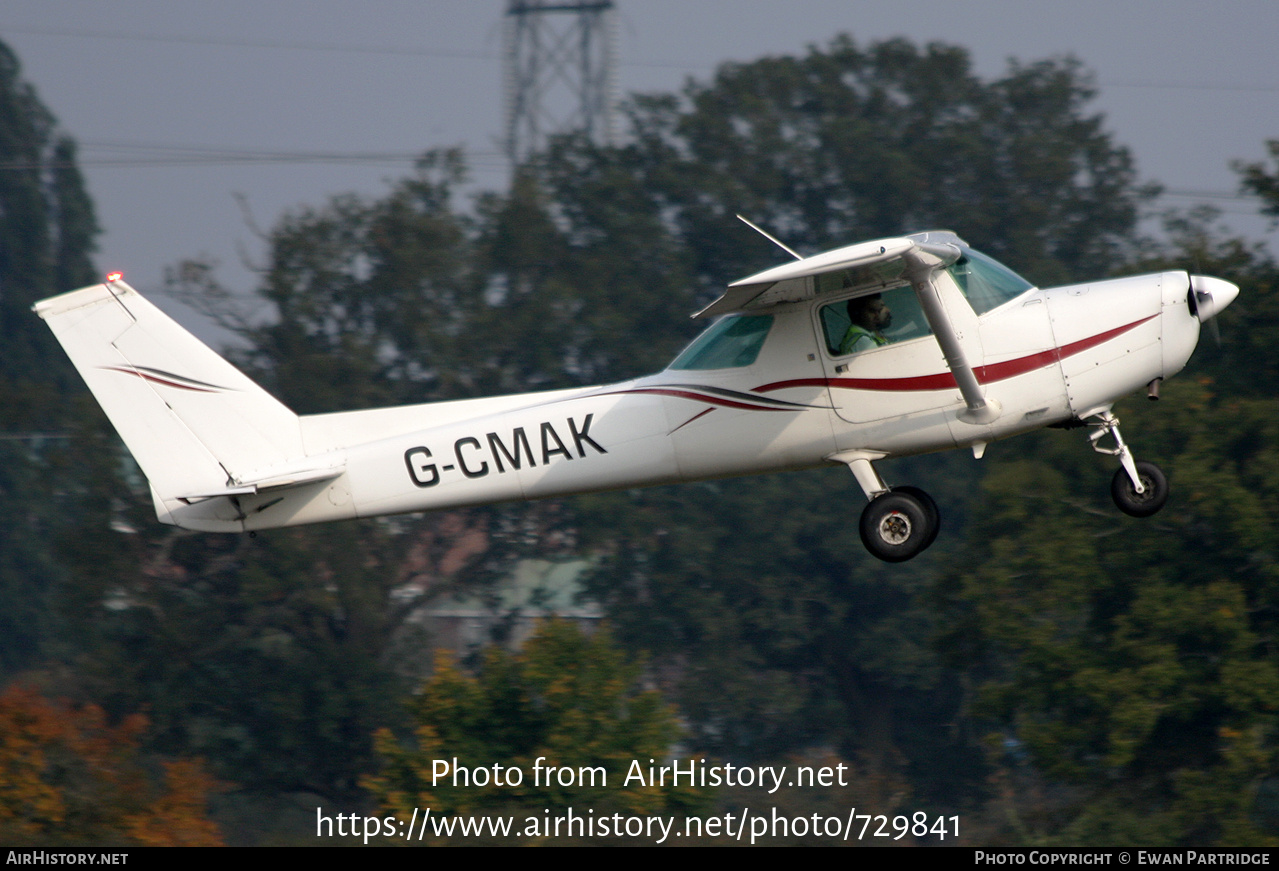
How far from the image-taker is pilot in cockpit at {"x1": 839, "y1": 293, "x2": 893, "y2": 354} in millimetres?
10320

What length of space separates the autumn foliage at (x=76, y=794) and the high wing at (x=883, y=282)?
44.5ft

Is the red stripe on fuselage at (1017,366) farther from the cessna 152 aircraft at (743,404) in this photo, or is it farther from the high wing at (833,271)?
the high wing at (833,271)

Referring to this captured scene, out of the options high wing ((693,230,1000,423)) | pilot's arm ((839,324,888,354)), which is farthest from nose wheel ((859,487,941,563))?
pilot's arm ((839,324,888,354))

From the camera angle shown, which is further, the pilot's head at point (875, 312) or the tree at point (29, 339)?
the tree at point (29, 339)

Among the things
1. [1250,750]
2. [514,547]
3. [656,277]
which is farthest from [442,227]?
[1250,750]

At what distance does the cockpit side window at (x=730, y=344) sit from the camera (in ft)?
34.7

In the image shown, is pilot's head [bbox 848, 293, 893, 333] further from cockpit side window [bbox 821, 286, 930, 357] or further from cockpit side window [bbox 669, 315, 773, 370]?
cockpit side window [bbox 669, 315, 773, 370]

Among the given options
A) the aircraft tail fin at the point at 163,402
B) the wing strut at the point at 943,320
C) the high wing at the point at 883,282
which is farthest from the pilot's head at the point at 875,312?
the aircraft tail fin at the point at 163,402

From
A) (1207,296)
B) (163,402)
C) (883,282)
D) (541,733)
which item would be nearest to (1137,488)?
(1207,296)

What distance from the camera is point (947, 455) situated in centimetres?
4019

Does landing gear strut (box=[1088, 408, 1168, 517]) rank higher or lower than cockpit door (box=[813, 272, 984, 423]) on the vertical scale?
lower

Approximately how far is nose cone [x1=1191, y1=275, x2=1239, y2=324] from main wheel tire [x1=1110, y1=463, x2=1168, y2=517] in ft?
3.90

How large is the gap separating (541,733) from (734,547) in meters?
15.3
